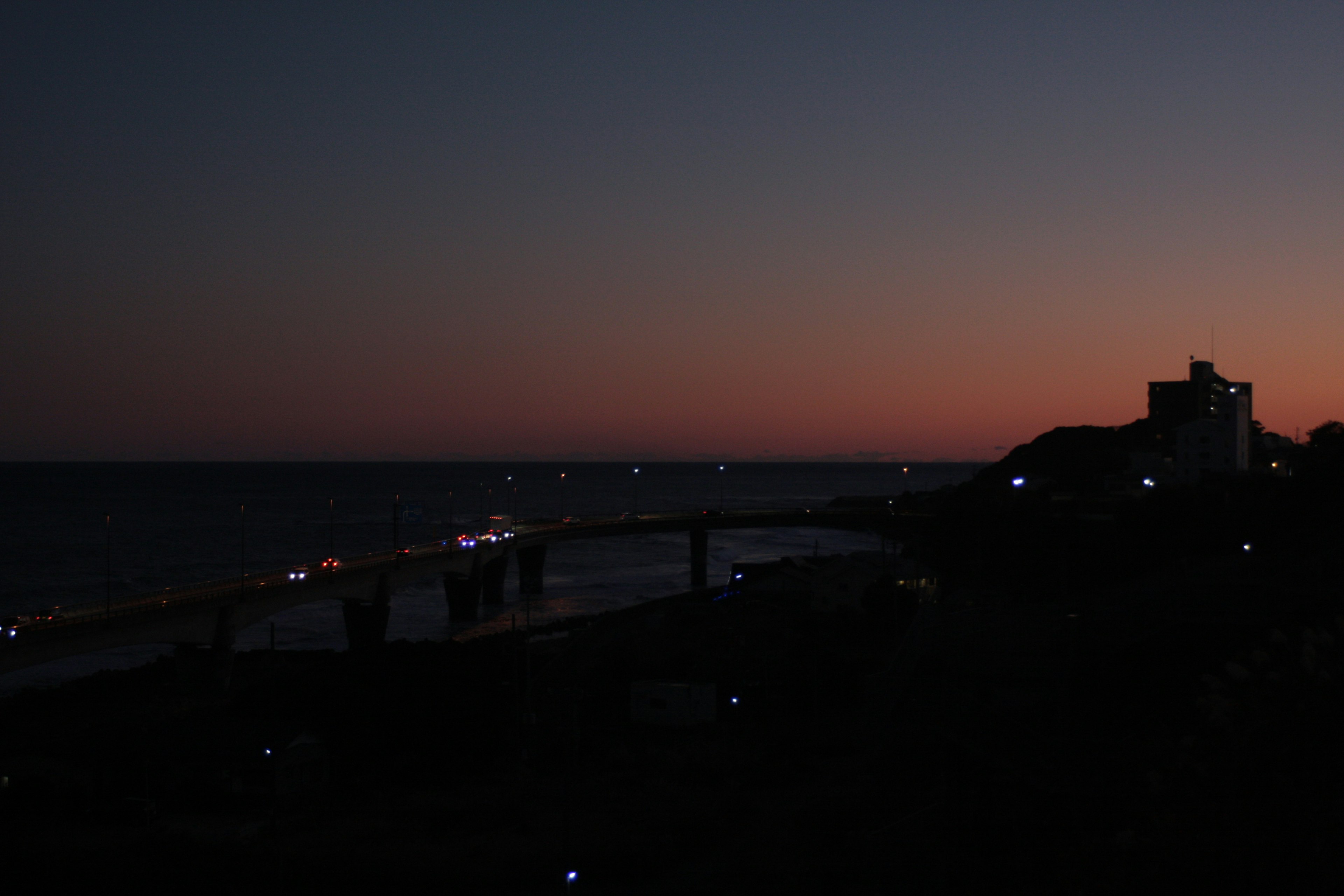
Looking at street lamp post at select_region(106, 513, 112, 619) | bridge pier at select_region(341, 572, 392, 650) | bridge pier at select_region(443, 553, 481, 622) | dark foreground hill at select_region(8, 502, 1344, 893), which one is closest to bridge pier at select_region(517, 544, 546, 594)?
bridge pier at select_region(443, 553, 481, 622)

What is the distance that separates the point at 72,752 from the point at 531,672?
14.3 meters

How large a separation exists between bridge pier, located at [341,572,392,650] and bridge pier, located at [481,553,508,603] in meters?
18.2

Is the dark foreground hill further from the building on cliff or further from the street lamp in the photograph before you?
the building on cliff

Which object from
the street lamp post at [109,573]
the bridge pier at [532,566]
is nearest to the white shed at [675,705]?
the street lamp post at [109,573]

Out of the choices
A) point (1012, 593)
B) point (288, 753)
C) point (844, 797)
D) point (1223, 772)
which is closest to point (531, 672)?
point (288, 753)

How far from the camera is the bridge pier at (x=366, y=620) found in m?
48.7

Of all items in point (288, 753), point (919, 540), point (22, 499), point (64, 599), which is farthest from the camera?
point (22, 499)

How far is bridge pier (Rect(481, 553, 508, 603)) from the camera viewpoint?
68.6m

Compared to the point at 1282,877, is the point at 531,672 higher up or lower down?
lower down

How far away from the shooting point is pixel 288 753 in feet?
74.4

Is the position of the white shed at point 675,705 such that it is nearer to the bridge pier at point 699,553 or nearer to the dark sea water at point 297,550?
the dark sea water at point 297,550

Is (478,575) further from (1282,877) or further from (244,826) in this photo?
(1282,877)

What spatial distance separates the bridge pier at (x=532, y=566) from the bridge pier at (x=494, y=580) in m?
4.84

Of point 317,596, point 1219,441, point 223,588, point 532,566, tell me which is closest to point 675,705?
point 223,588
